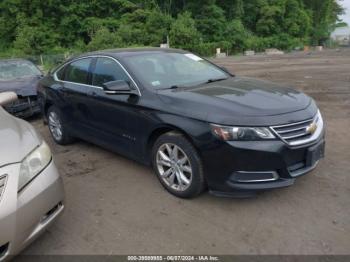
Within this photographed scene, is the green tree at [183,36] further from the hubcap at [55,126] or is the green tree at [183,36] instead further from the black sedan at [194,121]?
the black sedan at [194,121]

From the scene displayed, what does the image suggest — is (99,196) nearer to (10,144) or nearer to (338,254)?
(10,144)

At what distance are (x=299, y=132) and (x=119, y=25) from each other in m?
44.1

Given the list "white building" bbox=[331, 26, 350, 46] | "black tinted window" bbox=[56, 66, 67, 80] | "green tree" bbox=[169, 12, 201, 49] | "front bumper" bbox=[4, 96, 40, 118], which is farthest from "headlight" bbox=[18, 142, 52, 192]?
"white building" bbox=[331, 26, 350, 46]

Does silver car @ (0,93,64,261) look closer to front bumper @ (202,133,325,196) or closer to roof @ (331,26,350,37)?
front bumper @ (202,133,325,196)

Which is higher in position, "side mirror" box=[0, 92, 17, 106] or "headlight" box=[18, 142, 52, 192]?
"side mirror" box=[0, 92, 17, 106]

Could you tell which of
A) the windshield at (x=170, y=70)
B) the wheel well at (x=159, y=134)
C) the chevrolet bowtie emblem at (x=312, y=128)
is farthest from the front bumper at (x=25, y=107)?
the chevrolet bowtie emblem at (x=312, y=128)

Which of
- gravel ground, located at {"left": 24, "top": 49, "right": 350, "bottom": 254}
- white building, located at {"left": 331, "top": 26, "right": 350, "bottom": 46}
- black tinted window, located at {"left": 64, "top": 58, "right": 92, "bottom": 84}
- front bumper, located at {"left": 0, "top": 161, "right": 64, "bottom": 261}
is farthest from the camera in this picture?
white building, located at {"left": 331, "top": 26, "right": 350, "bottom": 46}

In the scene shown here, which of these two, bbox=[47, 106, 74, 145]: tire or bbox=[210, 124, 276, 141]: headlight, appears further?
bbox=[47, 106, 74, 145]: tire

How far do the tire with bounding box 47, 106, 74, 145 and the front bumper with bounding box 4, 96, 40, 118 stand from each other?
1.91m

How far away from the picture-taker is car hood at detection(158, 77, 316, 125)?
3259mm

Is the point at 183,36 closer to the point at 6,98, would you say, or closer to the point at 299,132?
the point at 6,98

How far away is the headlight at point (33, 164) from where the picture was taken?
8.52 feet

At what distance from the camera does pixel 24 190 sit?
2559mm

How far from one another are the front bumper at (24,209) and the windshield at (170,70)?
173cm
